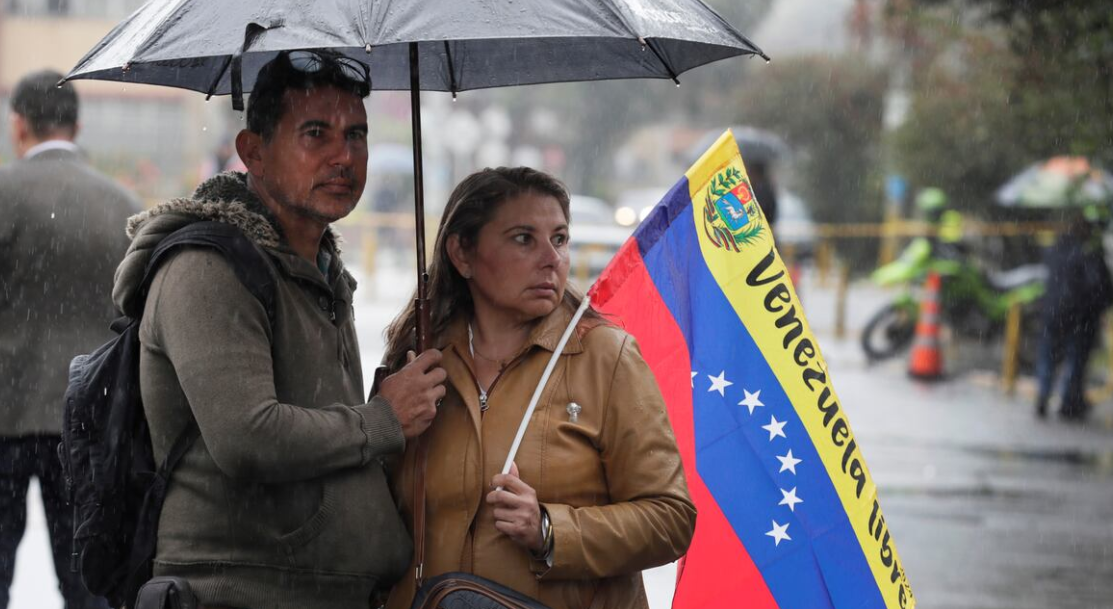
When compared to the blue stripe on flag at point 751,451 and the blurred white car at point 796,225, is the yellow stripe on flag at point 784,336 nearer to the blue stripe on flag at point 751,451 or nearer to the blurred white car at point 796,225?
the blue stripe on flag at point 751,451

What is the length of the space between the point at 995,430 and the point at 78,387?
10.6m

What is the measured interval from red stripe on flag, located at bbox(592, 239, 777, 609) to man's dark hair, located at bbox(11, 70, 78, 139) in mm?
2622

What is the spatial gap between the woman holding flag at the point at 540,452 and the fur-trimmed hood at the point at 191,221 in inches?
20.6

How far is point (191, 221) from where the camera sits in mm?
2832

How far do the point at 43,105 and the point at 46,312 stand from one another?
32.7 inches

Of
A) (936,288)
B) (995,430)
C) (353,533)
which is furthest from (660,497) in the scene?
(936,288)

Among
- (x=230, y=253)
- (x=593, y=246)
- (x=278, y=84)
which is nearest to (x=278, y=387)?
(x=230, y=253)

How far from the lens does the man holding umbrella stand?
266 cm

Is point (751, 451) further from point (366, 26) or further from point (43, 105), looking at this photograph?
point (43, 105)

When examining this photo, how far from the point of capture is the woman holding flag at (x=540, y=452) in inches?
112

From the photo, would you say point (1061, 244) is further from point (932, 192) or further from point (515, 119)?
point (515, 119)

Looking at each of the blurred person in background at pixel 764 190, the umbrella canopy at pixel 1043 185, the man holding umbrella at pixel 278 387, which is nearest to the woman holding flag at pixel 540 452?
the man holding umbrella at pixel 278 387

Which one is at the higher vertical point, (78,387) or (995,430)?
(78,387)

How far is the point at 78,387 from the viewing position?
287 centimetres
